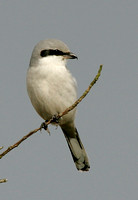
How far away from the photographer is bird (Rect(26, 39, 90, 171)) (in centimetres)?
603

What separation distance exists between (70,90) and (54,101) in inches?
14.2

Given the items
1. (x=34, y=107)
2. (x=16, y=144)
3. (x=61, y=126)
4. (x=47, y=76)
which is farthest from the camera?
(x=61, y=126)

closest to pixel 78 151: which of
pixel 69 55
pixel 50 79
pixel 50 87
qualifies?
pixel 50 87

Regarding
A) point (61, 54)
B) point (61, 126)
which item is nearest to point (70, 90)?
point (61, 54)

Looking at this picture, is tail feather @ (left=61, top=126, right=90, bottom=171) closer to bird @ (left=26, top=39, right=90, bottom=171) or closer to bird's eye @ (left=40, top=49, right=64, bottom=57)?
bird @ (left=26, top=39, right=90, bottom=171)

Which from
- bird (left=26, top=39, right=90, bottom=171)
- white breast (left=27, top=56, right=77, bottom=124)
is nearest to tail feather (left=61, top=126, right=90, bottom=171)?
bird (left=26, top=39, right=90, bottom=171)

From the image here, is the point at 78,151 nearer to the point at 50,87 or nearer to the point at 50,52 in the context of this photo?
the point at 50,87

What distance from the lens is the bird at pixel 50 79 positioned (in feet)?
19.8

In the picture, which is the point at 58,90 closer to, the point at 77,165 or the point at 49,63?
the point at 49,63

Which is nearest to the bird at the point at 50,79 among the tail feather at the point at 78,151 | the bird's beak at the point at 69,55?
the bird's beak at the point at 69,55

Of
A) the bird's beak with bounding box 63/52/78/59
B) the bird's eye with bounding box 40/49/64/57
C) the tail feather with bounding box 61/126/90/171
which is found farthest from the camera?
the tail feather with bounding box 61/126/90/171

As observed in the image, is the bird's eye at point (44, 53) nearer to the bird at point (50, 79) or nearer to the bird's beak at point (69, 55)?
the bird at point (50, 79)

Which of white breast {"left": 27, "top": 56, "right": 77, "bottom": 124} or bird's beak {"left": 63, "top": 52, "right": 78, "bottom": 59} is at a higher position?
bird's beak {"left": 63, "top": 52, "right": 78, "bottom": 59}

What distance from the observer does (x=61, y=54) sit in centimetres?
616
